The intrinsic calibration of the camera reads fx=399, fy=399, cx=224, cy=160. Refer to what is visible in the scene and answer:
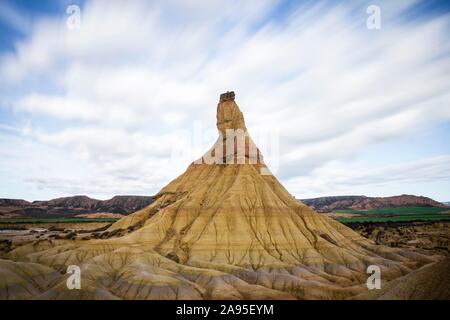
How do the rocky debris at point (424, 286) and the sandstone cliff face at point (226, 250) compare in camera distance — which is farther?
the sandstone cliff face at point (226, 250)

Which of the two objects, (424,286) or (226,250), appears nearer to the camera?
(424,286)

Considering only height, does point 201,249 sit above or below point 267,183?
below

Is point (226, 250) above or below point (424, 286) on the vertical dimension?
above

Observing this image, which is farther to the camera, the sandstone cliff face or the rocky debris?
the sandstone cliff face

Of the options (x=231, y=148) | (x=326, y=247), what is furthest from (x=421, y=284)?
(x=231, y=148)
